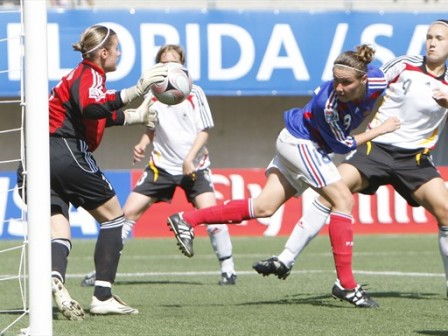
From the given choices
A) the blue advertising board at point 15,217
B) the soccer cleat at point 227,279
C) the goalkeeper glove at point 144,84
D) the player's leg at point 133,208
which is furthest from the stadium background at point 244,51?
the goalkeeper glove at point 144,84

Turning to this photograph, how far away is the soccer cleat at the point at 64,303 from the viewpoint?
6414 millimetres

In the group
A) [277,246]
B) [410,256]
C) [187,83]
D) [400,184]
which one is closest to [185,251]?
[187,83]

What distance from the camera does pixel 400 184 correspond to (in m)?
7.82

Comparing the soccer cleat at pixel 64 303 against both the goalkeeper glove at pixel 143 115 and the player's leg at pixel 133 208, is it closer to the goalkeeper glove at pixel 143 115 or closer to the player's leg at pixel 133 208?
the goalkeeper glove at pixel 143 115

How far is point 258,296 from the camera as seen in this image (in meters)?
8.17

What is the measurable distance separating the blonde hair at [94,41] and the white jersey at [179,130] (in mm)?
3010

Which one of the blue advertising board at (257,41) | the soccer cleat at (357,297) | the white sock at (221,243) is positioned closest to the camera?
the soccer cleat at (357,297)

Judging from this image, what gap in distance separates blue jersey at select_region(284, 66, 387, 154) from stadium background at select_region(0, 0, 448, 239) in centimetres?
851

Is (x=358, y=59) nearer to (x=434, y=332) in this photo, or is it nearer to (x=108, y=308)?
(x=434, y=332)

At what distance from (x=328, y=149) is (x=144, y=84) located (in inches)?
64.4

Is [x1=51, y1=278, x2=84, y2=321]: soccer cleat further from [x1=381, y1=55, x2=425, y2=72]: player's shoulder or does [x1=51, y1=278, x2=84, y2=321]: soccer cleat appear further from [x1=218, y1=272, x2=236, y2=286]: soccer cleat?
[x1=381, y1=55, x2=425, y2=72]: player's shoulder

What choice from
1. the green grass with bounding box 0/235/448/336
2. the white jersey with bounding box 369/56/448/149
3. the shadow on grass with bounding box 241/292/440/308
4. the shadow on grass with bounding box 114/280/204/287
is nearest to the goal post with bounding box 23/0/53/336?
the green grass with bounding box 0/235/448/336

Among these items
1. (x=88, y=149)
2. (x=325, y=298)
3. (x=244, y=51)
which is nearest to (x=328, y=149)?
(x=325, y=298)

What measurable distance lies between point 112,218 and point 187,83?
1.03 metres
